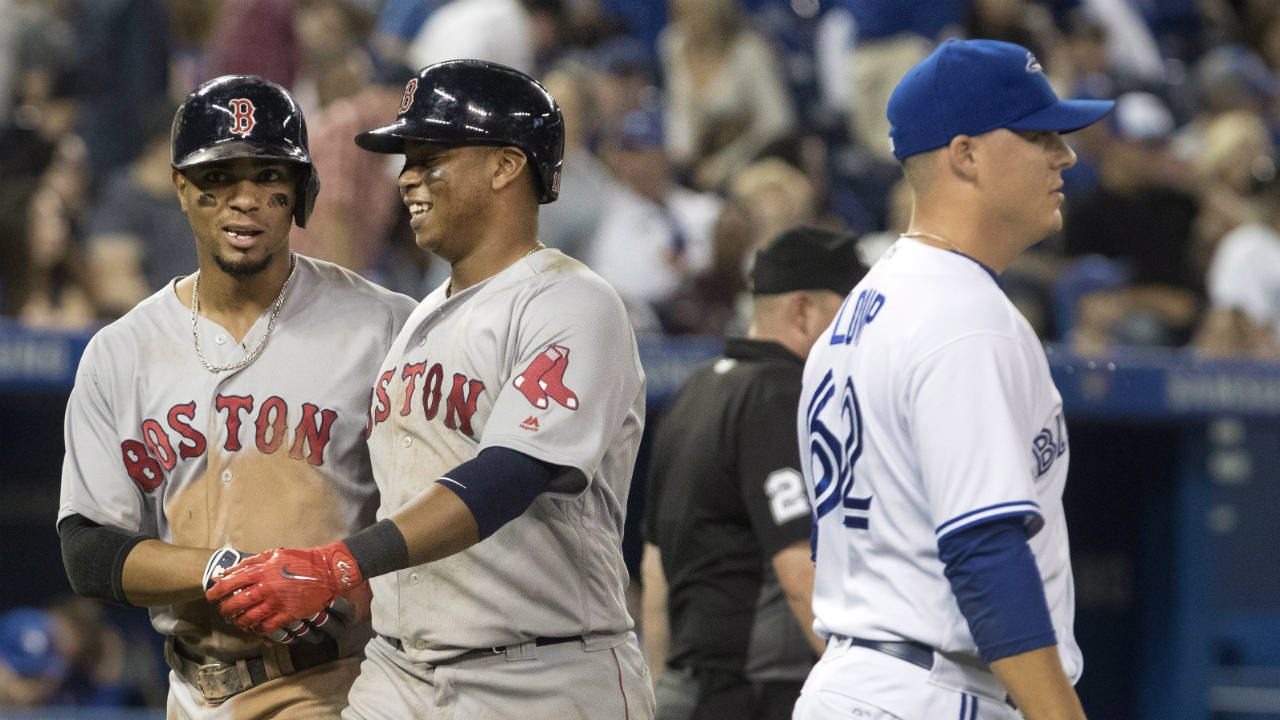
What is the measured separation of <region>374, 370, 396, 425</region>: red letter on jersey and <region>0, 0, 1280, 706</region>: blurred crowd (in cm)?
306

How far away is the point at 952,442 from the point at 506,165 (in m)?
1.03

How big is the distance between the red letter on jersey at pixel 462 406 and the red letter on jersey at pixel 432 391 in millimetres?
24

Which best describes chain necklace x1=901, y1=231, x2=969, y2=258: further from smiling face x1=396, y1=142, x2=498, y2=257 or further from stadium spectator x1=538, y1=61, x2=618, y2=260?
stadium spectator x1=538, y1=61, x2=618, y2=260

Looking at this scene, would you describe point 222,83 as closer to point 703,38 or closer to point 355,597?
point 355,597

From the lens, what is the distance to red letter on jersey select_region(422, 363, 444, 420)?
2930 millimetres

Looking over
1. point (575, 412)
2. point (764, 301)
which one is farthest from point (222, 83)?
point (764, 301)

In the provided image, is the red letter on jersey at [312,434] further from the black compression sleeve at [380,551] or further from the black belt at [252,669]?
the black compression sleeve at [380,551]

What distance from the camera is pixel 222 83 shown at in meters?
3.20

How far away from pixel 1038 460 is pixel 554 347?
0.83 meters

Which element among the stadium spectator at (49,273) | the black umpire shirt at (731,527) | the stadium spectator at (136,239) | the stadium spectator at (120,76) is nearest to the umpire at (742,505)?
the black umpire shirt at (731,527)

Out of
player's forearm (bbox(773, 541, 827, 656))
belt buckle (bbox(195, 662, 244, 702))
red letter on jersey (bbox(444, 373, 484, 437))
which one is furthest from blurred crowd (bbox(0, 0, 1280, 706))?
red letter on jersey (bbox(444, 373, 484, 437))

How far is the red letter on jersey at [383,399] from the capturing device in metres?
3.02

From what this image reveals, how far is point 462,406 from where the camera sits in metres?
2.91

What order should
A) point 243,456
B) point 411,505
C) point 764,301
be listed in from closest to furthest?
point 411,505 < point 243,456 < point 764,301
